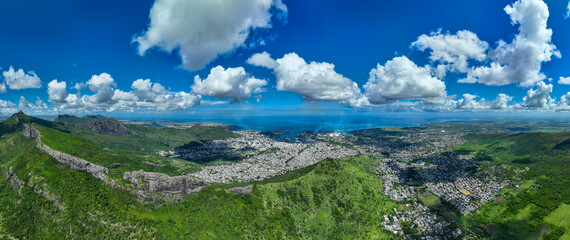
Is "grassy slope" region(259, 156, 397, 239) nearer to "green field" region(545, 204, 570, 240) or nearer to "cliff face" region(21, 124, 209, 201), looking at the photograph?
"cliff face" region(21, 124, 209, 201)

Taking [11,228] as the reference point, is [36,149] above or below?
above

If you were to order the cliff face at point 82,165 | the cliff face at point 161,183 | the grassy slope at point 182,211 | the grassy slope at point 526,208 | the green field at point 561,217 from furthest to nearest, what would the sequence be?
the cliff face at point 82,165 → the cliff face at point 161,183 → the grassy slope at point 526,208 → the green field at point 561,217 → the grassy slope at point 182,211

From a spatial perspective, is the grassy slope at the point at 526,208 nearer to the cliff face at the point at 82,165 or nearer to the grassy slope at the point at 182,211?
the grassy slope at the point at 182,211

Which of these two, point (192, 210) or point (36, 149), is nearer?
point (192, 210)

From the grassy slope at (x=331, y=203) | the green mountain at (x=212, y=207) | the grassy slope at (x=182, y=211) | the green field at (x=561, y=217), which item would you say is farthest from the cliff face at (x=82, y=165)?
the green field at (x=561, y=217)

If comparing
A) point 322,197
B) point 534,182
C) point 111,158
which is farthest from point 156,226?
point 534,182

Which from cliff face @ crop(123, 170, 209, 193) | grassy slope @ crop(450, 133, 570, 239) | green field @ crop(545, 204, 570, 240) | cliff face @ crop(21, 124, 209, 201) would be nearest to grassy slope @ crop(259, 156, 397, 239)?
cliff face @ crop(123, 170, 209, 193)

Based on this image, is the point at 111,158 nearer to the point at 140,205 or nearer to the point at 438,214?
the point at 140,205

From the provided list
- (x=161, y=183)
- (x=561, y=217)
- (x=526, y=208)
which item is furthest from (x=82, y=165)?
(x=526, y=208)
